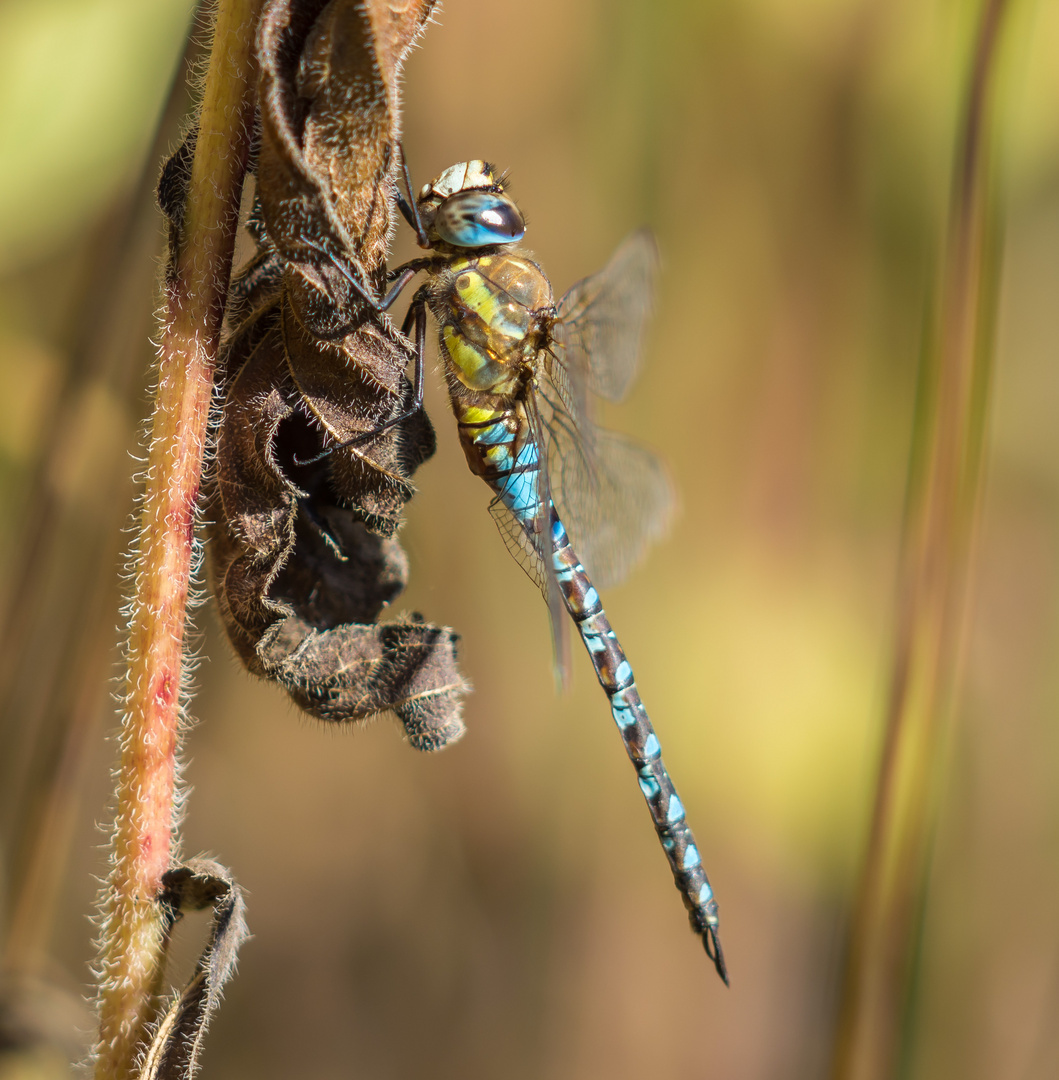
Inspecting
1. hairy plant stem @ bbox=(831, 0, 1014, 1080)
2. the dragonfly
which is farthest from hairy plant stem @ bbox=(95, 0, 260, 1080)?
hairy plant stem @ bbox=(831, 0, 1014, 1080)

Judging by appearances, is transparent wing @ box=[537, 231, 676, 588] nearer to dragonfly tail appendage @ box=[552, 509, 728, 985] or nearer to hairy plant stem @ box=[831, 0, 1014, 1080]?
dragonfly tail appendage @ box=[552, 509, 728, 985]

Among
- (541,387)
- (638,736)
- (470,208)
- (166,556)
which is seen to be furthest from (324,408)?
(638,736)

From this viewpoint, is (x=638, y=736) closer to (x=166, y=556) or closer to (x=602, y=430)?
(x=602, y=430)

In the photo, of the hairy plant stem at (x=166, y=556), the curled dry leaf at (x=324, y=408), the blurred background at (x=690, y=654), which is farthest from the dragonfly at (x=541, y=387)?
the blurred background at (x=690, y=654)

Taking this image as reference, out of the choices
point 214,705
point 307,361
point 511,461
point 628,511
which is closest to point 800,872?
point 628,511

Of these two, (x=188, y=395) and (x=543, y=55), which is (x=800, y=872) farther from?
(x=543, y=55)

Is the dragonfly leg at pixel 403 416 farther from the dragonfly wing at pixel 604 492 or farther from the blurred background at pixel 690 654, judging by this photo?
the blurred background at pixel 690 654
